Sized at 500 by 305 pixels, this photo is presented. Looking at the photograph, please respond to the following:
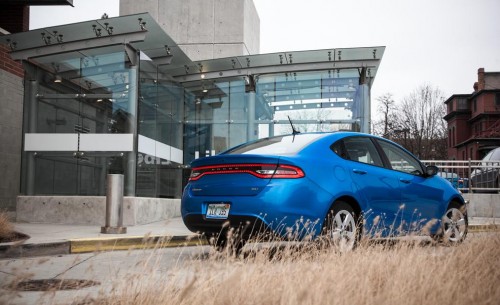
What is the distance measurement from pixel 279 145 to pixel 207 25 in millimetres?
14987

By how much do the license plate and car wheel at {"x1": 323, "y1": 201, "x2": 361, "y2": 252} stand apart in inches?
44.6

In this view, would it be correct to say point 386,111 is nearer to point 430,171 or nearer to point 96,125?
point 96,125

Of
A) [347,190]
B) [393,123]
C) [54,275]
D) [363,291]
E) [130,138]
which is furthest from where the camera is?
[393,123]

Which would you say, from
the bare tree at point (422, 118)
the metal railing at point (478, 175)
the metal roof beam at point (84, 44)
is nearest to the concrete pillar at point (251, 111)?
the metal roof beam at point (84, 44)

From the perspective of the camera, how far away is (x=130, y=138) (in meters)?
12.2

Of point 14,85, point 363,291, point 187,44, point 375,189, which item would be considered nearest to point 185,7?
point 187,44

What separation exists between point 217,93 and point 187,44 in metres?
5.62

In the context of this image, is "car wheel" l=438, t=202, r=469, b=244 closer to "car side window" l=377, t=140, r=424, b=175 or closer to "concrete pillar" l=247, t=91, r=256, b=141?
"car side window" l=377, t=140, r=424, b=175

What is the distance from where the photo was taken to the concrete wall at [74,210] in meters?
12.0

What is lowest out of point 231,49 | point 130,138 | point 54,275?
point 54,275

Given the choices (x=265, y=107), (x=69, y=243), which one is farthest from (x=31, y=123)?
(x=265, y=107)

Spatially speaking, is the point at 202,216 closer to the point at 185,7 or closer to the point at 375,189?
the point at 375,189

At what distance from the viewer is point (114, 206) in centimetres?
991

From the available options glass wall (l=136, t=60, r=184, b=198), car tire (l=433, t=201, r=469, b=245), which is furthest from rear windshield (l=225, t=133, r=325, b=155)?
glass wall (l=136, t=60, r=184, b=198)
